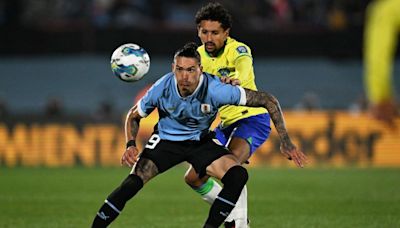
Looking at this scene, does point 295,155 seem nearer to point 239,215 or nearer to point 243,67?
point 239,215

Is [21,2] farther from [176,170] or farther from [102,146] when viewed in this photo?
[176,170]

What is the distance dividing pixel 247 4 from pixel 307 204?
35.7 feet

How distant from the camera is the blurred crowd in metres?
20.0

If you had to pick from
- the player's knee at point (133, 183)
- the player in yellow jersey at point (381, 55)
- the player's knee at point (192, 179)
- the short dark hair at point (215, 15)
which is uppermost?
the player in yellow jersey at point (381, 55)

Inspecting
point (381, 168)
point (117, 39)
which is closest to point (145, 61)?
point (381, 168)

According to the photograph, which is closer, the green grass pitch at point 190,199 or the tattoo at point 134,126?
the tattoo at point 134,126

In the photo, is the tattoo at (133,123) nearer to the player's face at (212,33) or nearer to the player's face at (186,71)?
the player's face at (186,71)

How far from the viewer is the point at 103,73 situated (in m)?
21.4

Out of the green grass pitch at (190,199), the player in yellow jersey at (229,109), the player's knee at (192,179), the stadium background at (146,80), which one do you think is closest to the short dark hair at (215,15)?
the player in yellow jersey at (229,109)

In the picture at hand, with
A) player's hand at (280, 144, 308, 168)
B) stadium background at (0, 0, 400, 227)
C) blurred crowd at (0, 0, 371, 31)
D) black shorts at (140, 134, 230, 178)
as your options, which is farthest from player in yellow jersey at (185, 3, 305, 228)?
blurred crowd at (0, 0, 371, 31)

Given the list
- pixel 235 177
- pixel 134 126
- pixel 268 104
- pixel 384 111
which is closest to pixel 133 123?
pixel 134 126

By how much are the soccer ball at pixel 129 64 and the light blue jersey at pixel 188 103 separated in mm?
229

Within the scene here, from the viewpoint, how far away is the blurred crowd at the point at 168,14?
20.0 metres

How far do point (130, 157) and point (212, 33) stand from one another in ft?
4.80
